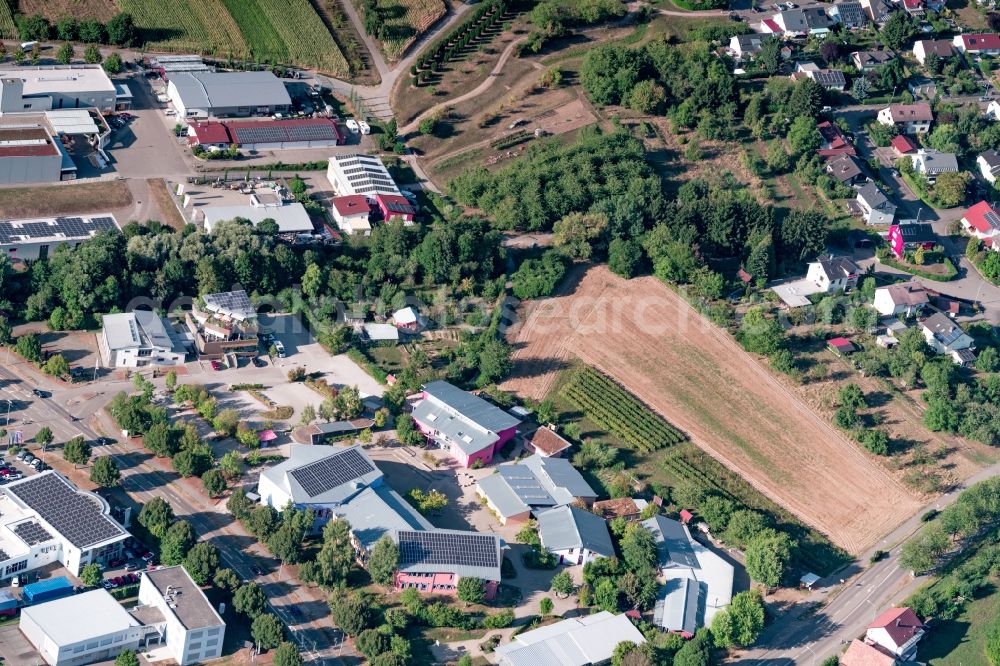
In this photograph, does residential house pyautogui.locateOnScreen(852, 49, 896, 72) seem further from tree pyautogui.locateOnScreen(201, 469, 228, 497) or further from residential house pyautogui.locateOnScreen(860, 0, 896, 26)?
tree pyautogui.locateOnScreen(201, 469, 228, 497)

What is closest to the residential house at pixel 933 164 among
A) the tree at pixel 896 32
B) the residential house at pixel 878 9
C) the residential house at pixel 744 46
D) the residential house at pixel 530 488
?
the tree at pixel 896 32

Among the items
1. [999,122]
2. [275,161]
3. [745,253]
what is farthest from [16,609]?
[999,122]

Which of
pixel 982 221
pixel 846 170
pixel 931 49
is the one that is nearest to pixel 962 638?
pixel 982 221

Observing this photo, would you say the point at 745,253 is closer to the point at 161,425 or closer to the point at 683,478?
the point at 683,478

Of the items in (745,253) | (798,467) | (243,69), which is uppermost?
(243,69)

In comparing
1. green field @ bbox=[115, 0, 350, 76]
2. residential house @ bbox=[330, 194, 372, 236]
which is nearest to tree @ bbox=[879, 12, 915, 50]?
green field @ bbox=[115, 0, 350, 76]

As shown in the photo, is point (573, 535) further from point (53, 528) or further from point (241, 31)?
point (241, 31)
